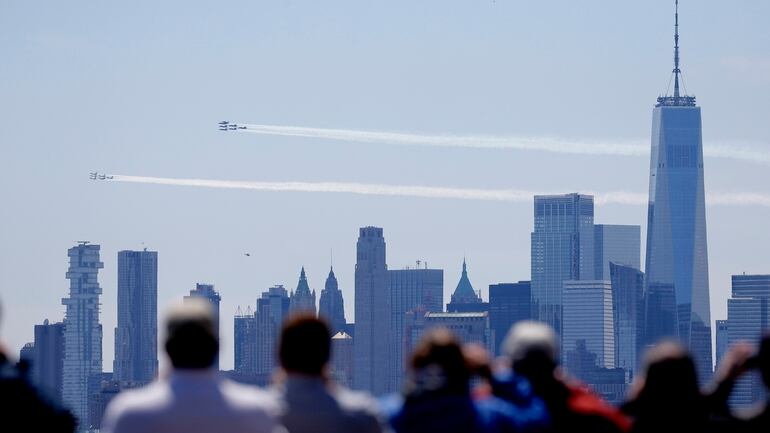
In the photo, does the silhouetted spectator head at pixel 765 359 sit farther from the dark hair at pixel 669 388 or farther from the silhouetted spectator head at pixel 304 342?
the silhouetted spectator head at pixel 304 342

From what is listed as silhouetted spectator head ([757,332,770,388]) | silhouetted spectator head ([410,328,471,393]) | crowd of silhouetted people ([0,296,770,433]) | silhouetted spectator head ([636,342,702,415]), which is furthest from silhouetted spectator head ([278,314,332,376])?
silhouetted spectator head ([757,332,770,388])

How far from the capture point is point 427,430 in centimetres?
1673

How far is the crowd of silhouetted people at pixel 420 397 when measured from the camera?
51.9 ft

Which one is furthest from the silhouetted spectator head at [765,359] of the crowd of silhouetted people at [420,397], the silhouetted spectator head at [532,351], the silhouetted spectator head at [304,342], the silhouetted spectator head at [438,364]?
the silhouetted spectator head at [304,342]

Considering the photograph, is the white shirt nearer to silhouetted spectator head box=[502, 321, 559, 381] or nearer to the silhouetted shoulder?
the silhouetted shoulder

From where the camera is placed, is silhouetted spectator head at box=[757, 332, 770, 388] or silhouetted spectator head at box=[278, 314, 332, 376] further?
silhouetted spectator head at box=[757, 332, 770, 388]

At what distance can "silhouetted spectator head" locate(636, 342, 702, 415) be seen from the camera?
17.1 metres

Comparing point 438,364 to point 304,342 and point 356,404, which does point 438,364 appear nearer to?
point 356,404

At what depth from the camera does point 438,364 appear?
1675cm

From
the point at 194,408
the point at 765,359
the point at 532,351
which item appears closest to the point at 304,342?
the point at 194,408

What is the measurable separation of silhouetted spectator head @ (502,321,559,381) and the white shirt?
7.73 feet

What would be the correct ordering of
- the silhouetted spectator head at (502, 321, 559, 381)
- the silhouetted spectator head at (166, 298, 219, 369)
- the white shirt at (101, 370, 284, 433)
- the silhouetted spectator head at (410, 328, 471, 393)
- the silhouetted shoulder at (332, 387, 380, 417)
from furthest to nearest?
the silhouetted spectator head at (502, 321, 559, 381) → the silhouetted spectator head at (410, 328, 471, 393) → the silhouetted shoulder at (332, 387, 380, 417) → the silhouetted spectator head at (166, 298, 219, 369) → the white shirt at (101, 370, 284, 433)

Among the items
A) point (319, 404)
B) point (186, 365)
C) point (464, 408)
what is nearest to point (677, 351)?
point (464, 408)

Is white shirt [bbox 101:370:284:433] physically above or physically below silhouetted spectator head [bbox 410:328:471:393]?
below
